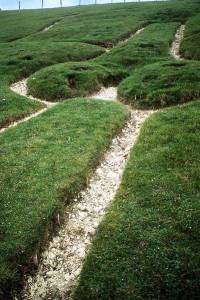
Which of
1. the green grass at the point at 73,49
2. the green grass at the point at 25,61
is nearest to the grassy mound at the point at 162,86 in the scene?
the green grass at the point at 73,49

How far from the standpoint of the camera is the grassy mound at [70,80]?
40.0 m

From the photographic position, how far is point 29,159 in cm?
2477

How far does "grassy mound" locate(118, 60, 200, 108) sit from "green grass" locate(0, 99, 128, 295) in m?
2.88

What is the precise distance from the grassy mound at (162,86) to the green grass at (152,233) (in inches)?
383

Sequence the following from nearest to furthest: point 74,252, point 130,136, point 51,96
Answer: point 74,252 → point 130,136 → point 51,96

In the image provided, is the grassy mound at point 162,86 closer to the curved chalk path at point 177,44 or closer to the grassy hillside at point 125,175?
the grassy hillside at point 125,175

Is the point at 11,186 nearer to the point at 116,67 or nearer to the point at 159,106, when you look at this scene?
the point at 159,106

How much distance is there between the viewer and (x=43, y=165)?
2377cm

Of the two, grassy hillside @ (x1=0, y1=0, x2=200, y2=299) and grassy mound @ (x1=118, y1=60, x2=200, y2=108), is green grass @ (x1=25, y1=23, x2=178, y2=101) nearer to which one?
grassy hillside @ (x1=0, y1=0, x2=200, y2=299)

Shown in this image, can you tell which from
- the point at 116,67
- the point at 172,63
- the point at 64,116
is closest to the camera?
the point at 64,116

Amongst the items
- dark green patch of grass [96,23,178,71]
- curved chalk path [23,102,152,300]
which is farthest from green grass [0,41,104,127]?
curved chalk path [23,102,152,300]

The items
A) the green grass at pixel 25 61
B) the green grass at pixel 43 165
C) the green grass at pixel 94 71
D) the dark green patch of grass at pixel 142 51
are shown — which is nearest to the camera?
the green grass at pixel 43 165

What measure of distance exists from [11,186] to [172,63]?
2906cm

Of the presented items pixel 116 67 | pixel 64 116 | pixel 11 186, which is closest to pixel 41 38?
pixel 116 67
